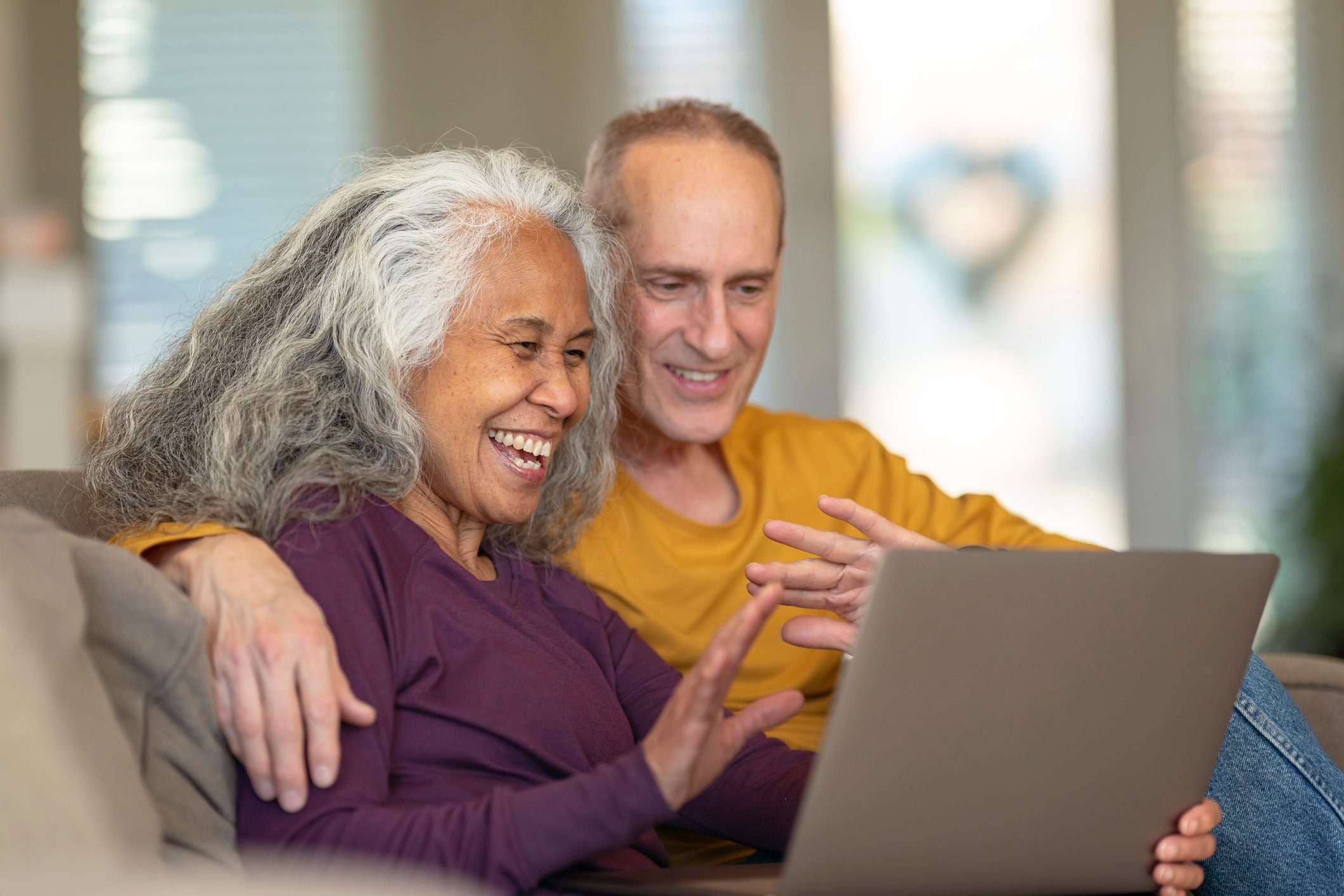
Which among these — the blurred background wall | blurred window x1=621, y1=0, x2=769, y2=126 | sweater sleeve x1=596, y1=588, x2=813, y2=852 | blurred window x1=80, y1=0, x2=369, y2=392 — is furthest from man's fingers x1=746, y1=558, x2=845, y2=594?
blurred window x1=80, y1=0, x2=369, y2=392

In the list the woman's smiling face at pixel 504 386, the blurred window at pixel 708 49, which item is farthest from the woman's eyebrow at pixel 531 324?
the blurred window at pixel 708 49

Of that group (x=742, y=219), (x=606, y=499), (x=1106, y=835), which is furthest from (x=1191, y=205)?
(x=1106, y=835)

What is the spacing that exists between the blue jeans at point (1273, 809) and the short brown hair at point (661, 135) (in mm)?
931

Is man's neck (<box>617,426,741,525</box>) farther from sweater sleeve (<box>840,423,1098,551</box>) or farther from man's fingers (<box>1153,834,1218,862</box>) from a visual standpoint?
man's fingers (<box>1153,834,1218,862</box>)

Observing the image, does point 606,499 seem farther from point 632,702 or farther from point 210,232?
point 210,232

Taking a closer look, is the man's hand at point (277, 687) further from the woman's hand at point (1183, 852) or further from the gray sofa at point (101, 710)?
the woman's hand at point (1183, 852)

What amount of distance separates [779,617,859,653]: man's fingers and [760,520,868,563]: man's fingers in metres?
0.08

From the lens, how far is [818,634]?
4.59 ft

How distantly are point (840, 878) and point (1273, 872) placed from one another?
61cm

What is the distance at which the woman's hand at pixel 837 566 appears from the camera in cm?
142

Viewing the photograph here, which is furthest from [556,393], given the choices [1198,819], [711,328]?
[1198,819]

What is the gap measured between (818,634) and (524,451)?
370mm

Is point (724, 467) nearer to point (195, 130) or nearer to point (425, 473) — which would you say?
point (425, 473)

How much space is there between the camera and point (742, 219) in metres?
1.88
